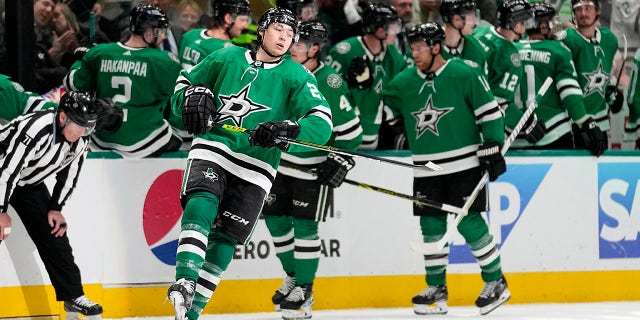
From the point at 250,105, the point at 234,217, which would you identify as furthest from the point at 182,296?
the point at 250,105

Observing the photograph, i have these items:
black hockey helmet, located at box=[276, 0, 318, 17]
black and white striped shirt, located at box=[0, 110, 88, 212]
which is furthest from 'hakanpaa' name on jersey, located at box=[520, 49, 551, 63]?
black and white striped shirt, located at box=[0, 110, 88, 212]

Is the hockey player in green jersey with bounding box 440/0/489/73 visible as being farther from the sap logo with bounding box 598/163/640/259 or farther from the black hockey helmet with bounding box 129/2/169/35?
the black hockey helmet with bounding box 129/2/169/35

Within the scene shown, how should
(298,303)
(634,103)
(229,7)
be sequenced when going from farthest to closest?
1. (634,103)
2. (229,7)
3. (298,303)

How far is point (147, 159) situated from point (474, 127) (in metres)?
1.60

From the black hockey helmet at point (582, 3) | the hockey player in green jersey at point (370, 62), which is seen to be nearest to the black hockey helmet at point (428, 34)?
the hockey player in green jersey at point (370, 62)

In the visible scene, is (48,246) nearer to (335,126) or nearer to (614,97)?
(335,126)

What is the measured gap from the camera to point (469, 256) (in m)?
7.03

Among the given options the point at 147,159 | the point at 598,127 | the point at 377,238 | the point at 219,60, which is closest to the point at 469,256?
the point at 377,238

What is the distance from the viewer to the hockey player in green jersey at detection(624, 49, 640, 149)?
7891mm

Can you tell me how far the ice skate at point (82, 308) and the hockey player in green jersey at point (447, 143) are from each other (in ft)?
5.19

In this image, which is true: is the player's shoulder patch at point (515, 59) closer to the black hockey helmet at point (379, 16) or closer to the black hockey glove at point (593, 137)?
the black hockey glove at point (593, 137)

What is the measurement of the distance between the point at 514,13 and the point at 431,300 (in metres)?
1.77

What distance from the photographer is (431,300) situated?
6656 millimetres

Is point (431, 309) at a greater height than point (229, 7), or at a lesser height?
lesser
